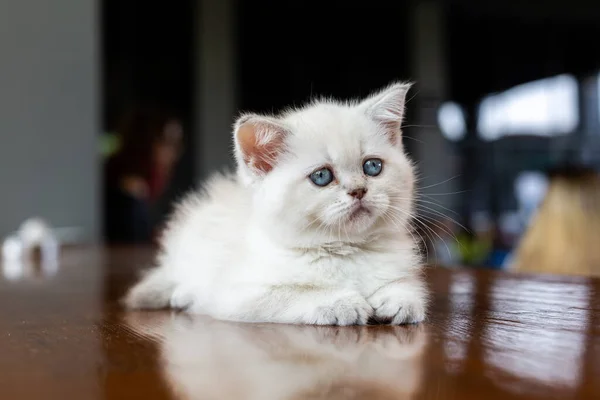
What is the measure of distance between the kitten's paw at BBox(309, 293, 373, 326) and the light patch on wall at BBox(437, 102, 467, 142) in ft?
19.4

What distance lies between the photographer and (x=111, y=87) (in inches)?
213

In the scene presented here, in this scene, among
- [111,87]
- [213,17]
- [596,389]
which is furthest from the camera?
[213,17]

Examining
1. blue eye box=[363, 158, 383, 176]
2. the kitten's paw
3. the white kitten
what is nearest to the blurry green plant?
the white kitten

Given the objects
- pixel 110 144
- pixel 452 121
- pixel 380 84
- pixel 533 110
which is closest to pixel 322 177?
pixel 110 144

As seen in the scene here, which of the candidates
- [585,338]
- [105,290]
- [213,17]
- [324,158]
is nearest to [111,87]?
[213,17]

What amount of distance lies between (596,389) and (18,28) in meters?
3.29

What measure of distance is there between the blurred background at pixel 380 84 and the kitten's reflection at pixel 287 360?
3.50 m

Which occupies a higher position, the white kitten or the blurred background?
the blurred background

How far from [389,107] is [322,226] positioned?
0.23 meters

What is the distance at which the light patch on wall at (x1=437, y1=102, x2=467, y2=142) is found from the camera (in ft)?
21.7

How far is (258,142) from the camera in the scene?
3.27 ft

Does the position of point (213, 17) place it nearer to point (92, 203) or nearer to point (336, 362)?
point (92, 203)

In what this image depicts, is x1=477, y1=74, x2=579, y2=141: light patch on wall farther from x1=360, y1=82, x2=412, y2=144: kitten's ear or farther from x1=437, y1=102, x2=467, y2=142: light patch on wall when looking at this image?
x1=360, y1=82, x2=412, y2=144: kitten's ear

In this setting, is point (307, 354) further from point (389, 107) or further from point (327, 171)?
point (389, 107)
